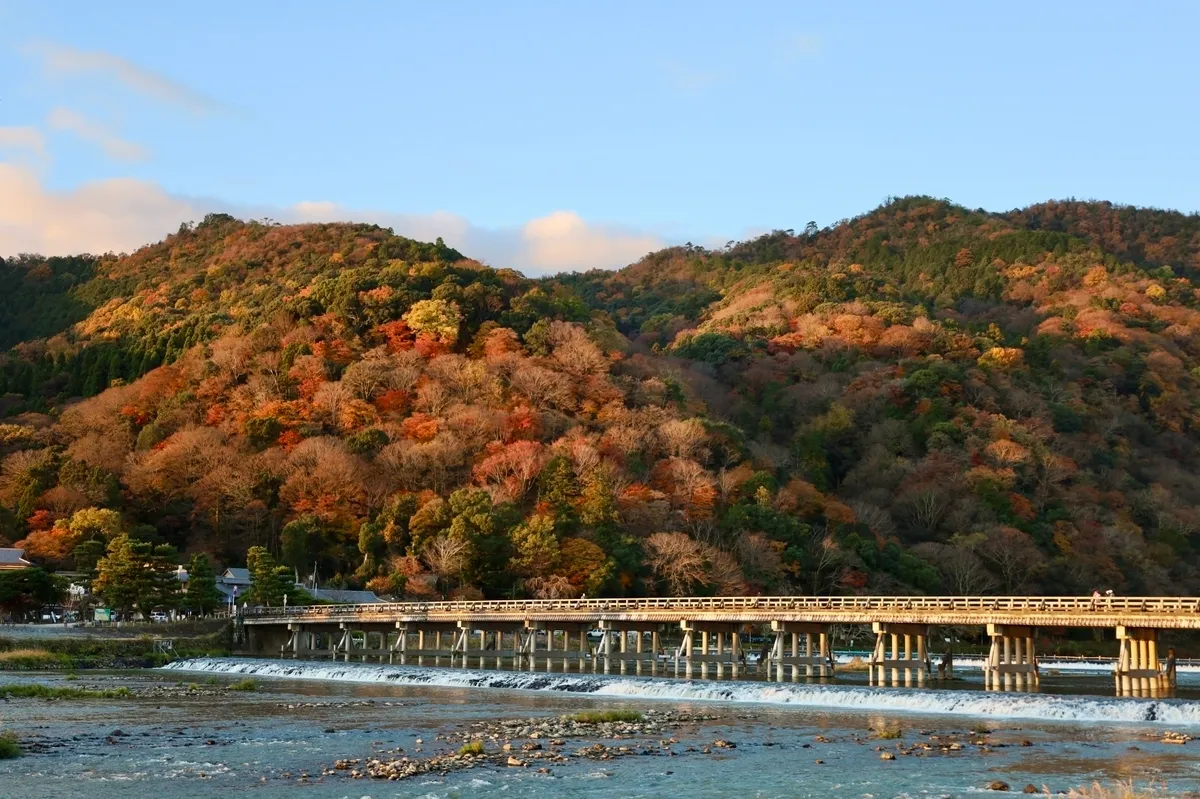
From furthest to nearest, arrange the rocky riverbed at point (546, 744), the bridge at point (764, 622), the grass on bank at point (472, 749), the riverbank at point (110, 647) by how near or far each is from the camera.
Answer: the riverbank at point (110, 647) → the bridge at point (764, 622) → the grass on bank at point (472, 749) → the rocky riverbed at point (546, 744)

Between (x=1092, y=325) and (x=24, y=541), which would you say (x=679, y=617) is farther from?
(x=1092, y=325)

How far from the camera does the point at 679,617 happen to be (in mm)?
47906

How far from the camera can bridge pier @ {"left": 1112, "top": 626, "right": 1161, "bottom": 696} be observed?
36812 mm

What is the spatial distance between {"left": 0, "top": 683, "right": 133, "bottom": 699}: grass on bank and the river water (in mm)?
1141

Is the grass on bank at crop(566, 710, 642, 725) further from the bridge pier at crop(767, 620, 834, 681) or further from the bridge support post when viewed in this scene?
the bridge support post

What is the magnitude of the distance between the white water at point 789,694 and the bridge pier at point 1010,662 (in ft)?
14.6

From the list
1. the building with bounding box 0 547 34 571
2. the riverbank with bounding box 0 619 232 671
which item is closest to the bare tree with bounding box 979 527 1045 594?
the riverbank with bounding box 0 619 232 671

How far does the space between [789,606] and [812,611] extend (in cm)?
153

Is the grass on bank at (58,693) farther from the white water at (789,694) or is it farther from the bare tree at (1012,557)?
the bare tree at (1012,557)

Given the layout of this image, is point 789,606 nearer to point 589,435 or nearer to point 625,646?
point 625,646

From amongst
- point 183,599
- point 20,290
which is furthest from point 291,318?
point 20,290

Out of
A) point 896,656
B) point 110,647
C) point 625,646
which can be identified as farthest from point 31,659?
point 896,656

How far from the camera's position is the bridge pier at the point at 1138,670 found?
121 ft

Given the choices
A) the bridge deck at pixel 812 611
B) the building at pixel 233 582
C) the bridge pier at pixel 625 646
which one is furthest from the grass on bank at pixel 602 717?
the building at pixel 233 582
